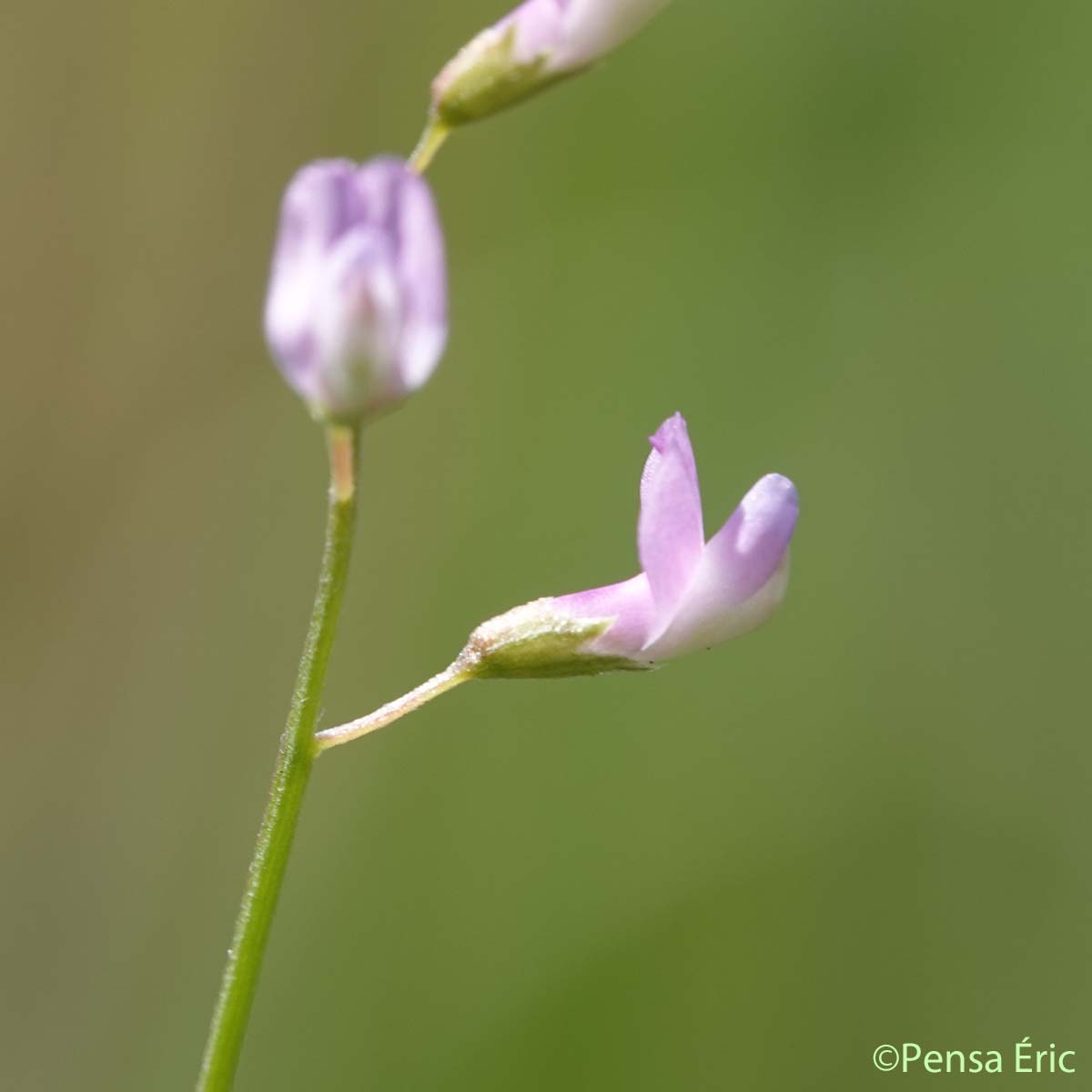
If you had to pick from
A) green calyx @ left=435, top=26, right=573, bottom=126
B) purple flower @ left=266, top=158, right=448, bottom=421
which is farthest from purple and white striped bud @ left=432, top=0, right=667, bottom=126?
purple flower @ left=266, top=158, right=448, bottom=421

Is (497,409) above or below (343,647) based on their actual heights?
above

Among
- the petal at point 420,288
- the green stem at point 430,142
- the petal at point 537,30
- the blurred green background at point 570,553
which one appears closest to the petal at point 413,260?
the petal at point 420,288

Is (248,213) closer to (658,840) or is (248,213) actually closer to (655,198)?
(655,198)

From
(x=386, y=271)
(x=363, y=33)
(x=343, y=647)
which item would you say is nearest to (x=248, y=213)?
(x=363, y=33)

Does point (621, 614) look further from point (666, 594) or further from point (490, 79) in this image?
point (490, 79)

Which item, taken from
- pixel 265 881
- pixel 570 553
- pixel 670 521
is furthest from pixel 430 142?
pixel 570 553

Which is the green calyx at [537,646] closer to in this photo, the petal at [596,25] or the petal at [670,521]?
the petal at [670,521]

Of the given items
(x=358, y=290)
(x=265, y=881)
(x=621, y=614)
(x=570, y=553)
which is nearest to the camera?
(x=358, y=290)
